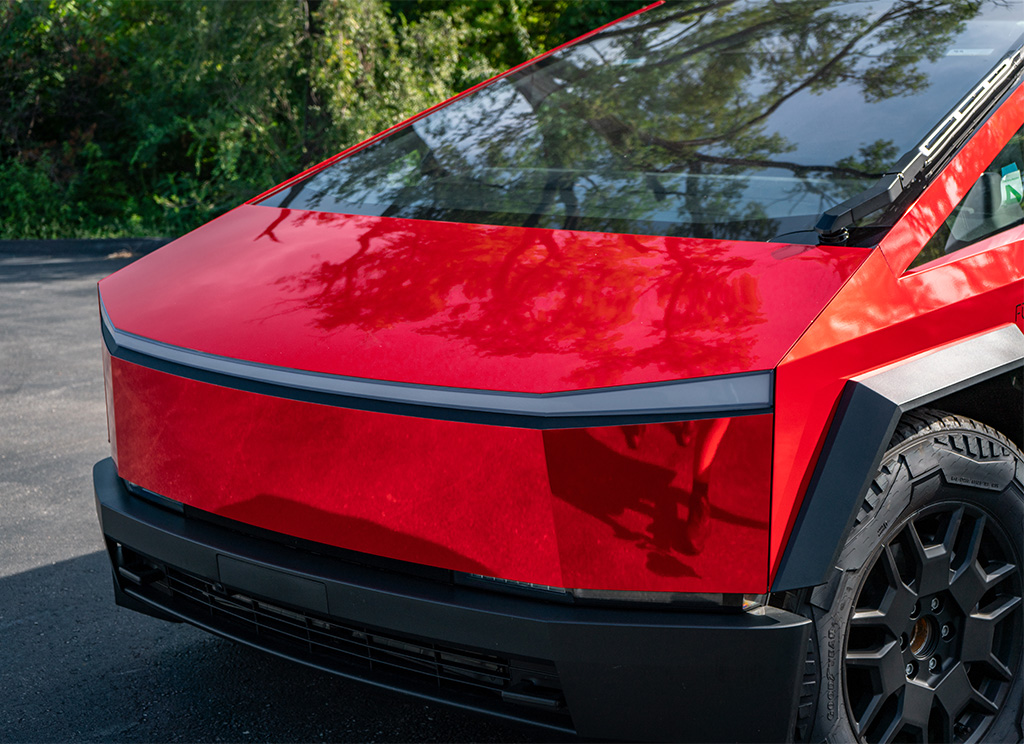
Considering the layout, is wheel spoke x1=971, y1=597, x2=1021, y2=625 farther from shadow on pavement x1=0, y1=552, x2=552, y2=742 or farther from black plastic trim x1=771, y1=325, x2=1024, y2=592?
shadow on pavement x1=0, y1=552, x2=552, y2=742

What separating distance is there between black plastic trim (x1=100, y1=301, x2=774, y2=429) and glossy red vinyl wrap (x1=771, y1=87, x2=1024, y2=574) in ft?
0.26

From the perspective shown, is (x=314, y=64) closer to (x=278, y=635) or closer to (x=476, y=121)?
(x=476, y=121)

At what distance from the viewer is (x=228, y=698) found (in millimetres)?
2328

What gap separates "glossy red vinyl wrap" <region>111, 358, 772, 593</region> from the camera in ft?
4.78

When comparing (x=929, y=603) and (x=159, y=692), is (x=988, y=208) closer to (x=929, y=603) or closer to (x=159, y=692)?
(x=929, y=603)

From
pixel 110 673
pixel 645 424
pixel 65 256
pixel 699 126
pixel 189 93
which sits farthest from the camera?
pixel 189 93

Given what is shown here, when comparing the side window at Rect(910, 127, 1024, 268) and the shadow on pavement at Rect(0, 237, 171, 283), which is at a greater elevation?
the side window at Rect(910, 127, 1024, 268)

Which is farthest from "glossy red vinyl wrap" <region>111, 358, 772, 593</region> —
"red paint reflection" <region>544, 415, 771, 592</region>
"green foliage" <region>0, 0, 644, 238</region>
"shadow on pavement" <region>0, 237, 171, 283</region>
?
"green foliage" <region>0, 0, 644, 238</region>

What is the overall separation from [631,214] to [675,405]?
2.26 feet

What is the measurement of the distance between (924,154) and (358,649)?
1.47 m

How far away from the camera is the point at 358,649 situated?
175cm

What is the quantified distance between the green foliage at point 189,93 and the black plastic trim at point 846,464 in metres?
9.28

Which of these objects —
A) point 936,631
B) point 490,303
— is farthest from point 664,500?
point 936,631

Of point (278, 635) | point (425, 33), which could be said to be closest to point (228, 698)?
point (278, 635)
